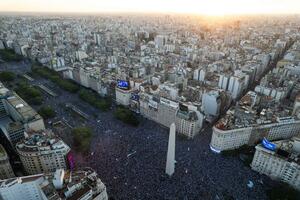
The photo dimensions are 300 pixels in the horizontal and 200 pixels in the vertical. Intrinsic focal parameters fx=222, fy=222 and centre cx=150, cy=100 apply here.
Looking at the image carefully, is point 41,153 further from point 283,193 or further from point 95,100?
point 283,193

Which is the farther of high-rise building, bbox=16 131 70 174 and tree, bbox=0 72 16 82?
tree, bbox=0 72 16 82

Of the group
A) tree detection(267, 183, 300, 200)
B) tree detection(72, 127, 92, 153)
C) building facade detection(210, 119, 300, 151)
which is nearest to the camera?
tree detection(267, 183, 300, 200)

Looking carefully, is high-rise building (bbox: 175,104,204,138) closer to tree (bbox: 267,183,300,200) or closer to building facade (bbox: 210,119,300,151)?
building facade (bbox: 210,119,300,151)

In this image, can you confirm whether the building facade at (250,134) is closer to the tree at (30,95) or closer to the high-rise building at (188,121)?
the high-rise building at (188,121)

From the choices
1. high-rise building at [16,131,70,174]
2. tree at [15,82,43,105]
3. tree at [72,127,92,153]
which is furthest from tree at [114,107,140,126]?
tree at [15,82,43,105]

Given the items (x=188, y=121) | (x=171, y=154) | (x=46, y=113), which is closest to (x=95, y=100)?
(x=46, y=113)

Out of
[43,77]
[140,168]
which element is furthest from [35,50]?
[140,168]

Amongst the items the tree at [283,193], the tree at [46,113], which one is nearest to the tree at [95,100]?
the tree at [46,113]
